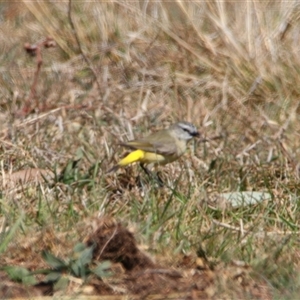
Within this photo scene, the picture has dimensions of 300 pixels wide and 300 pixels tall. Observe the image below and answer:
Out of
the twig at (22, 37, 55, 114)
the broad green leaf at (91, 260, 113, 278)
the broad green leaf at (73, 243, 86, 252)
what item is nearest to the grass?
the twig at (22, 37, 55, 114)

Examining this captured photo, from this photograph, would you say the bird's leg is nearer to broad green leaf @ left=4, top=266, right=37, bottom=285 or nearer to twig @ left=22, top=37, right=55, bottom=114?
twig @ left=22, top=37, right=55, bottom=114

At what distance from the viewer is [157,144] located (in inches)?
248

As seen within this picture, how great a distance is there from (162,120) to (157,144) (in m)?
0.81

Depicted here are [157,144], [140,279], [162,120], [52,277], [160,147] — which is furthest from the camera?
Result: [162,120]

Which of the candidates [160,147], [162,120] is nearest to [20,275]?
[160,147]

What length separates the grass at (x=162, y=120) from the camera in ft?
15.2

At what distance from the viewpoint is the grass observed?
15.2 ft

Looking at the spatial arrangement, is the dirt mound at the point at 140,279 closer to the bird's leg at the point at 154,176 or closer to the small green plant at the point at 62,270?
the small green plant at the point at 62,270

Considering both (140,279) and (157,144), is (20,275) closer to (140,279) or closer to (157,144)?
(140,279)

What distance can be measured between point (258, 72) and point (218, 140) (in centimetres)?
84

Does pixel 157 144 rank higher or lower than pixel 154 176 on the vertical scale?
lower

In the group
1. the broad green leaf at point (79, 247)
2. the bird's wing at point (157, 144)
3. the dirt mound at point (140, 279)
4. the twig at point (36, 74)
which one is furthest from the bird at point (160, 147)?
the broad green leaf at point (79, 247)

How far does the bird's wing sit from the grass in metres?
0.12

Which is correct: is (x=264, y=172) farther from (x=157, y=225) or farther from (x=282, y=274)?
(x=282, y=274)
